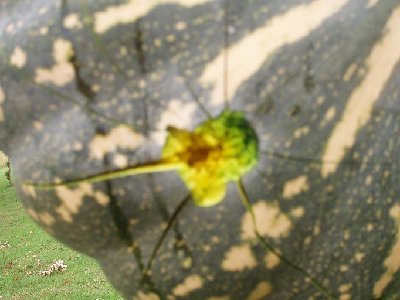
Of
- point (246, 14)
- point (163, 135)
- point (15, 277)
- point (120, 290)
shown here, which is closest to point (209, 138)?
point (163, 135)

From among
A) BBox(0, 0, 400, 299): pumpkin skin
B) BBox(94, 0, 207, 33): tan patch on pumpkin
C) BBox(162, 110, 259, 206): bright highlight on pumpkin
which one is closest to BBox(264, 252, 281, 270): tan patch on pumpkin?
BBox(0, 0, 400, 299): pumpkin skin

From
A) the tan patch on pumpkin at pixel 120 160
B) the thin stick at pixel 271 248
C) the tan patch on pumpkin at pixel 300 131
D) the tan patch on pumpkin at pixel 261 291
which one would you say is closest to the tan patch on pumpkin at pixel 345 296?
the thin stick at pixel 271 248

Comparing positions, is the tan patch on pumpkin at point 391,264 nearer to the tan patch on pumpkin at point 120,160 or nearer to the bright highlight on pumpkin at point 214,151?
the bright highlight on pumpkin at point 214,151

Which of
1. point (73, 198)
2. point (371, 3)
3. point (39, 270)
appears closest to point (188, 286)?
point (73, 198)

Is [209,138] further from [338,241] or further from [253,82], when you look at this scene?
[338,241]

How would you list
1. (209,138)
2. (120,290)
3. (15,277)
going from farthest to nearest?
(15,277) → (120,290) → (209,138)

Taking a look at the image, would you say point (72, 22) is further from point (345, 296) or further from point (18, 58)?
→ point (345, 296)
